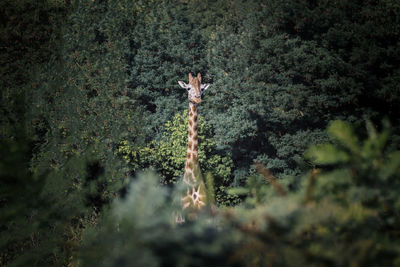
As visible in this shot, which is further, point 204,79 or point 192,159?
point 204,79

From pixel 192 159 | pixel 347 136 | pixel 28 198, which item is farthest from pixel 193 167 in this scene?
pixel 347 136

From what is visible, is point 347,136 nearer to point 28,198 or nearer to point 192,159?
point 28,198

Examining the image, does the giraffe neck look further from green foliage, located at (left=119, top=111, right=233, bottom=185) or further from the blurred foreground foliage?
the blurred foreground foliage

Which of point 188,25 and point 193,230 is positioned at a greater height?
point 193,230

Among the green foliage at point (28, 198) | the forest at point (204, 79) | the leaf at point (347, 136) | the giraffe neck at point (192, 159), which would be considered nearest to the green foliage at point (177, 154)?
the forest at point (204, 79)

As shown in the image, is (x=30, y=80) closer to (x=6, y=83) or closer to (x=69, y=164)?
(x=6, y=83)

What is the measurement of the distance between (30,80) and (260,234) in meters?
14.6

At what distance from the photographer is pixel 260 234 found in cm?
89

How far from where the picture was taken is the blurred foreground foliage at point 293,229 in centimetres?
85

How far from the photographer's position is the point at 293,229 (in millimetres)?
932

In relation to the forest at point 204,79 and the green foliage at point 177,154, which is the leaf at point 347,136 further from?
the green foliage at point 177,154

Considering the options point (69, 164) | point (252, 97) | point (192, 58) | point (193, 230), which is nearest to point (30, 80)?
point (192, 58)

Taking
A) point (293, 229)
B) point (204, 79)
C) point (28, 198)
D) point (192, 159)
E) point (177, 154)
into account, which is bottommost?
point (177, 154)

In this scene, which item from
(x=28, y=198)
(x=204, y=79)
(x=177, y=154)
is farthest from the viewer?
(x=204, y=79)
